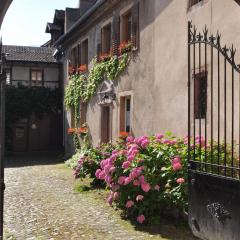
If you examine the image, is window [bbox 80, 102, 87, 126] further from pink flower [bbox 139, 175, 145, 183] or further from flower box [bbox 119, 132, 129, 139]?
pink flower [bbox 139, 175, 145, 183]

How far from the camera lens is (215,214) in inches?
190

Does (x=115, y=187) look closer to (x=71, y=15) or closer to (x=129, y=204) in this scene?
(x=129, y=204)

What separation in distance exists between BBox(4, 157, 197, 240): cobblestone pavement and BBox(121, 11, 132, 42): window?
500 centimetres

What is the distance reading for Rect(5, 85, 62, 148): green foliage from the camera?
25.5 meters

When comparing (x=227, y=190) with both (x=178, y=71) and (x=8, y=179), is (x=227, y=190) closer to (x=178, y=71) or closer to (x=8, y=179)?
(x=178, y=71)

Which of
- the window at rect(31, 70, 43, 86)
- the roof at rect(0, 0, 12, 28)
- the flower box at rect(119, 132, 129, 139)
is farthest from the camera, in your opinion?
the window at rect(31, 70, 43, 86)

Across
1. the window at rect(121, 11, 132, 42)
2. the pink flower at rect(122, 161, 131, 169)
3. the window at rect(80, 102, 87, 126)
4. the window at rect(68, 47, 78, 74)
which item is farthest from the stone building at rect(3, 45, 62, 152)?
the pink flower at rect(122, 161, 131, 169)

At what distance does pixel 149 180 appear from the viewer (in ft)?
25.3

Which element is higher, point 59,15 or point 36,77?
point 59,15

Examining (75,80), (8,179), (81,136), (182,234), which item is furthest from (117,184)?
(75,80)

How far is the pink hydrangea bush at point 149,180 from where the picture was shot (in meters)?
7.44

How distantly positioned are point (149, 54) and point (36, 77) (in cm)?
1619

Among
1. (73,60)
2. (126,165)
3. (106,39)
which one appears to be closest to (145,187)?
(126,165)

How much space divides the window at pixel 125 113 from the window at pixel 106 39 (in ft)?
8.31
